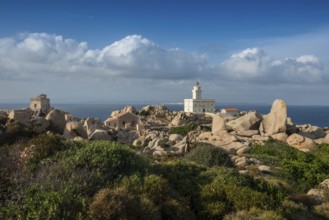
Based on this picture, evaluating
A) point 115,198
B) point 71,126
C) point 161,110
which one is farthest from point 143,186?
point 161,110

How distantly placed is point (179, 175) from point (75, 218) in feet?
18.5

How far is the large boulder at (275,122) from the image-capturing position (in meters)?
41.5

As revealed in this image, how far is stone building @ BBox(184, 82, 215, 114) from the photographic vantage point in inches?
4033

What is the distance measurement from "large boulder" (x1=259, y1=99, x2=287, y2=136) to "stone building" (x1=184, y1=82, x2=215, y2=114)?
57.4 meters

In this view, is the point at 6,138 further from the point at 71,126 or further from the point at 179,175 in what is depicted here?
the point at 71,126

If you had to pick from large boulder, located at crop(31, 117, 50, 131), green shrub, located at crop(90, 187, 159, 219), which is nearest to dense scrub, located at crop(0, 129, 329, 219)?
green shrub, located at crop(90, 187, 159, 219)

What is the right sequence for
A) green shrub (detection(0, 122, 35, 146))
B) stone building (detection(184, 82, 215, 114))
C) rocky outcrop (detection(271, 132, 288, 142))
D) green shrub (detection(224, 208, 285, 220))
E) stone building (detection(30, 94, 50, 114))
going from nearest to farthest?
green shrub (detection(224, 208, 285, 220)), green shrub (detection(0, 122, 35, 146)), rocky outcrop (detection(271, 132, 288, 142)), stone building (detection(30, 94, 50, 114)), stone building (detection(184, 82, 215, 114))

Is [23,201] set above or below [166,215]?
above

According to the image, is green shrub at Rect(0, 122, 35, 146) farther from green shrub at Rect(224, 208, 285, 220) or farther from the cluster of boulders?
green shrub at Rect(224, 208, 285, 220)

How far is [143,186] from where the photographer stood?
37.7ft

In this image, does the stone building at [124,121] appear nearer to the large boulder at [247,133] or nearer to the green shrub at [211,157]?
the large boulder at [247,133]

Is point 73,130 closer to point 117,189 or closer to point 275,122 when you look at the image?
point 275,122

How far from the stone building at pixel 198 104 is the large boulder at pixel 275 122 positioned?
57.4 m

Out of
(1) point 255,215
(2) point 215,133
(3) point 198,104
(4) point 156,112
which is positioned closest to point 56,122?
(2) point 215,133
